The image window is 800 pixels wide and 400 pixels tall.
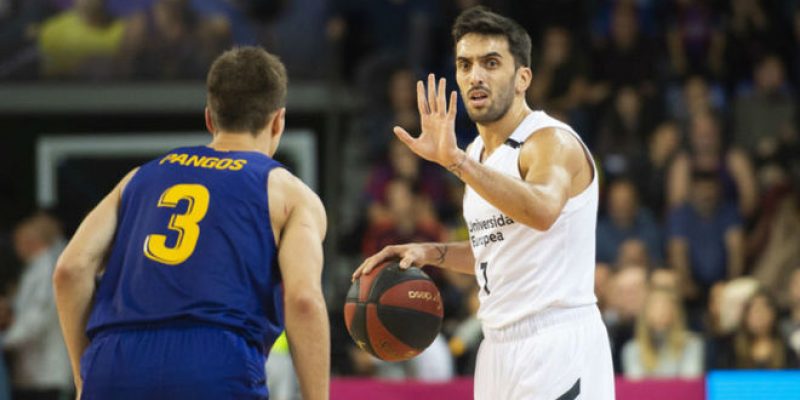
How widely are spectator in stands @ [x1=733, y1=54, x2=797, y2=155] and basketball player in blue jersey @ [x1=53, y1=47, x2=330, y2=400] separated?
29.8 ft

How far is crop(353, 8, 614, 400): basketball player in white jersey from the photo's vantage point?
214 inches

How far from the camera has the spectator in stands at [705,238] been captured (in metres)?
11.9

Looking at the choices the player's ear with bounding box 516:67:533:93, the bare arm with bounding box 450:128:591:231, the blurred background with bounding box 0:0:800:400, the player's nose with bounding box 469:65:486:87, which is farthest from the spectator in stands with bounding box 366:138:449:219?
the bare arm with bounding box 450:128:591:231

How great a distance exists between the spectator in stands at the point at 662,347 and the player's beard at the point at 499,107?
4.51m

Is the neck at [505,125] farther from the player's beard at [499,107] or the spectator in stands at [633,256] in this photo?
the spectator in stands at [633,256]

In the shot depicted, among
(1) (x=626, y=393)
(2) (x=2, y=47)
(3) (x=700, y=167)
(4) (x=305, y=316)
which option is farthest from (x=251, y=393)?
(2) (x=2, y=47)

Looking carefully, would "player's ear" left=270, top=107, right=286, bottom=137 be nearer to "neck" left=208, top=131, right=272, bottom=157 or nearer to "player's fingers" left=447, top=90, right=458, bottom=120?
"neck" left=208, top=131, right=272, bottom=157

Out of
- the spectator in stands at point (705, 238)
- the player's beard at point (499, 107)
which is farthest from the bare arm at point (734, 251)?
the player's beard at point (499, 107)

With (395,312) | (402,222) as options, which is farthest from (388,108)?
(395,312)

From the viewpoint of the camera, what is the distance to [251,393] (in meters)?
4.45

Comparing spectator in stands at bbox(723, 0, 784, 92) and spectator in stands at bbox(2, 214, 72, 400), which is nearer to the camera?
spectator in stands at bbox(2, 214, 72, 400)

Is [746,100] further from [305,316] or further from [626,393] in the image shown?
[305,316]

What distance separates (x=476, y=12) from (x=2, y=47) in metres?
8.29

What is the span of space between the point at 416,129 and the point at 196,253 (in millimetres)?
8444
